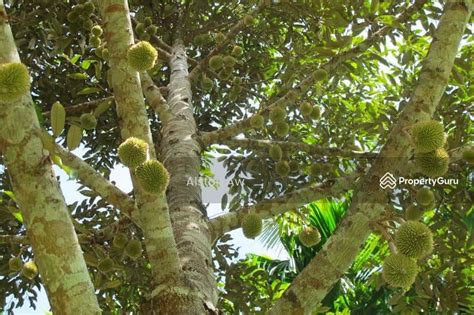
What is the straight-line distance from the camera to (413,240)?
6.73 feet

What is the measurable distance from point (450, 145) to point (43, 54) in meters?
3.27

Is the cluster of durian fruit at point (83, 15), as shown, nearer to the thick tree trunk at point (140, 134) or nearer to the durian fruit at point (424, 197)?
the thick tree trunk at point (140, 134)

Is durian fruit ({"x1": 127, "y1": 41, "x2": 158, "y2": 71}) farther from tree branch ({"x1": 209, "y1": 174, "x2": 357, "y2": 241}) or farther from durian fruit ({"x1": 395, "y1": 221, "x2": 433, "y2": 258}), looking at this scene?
durian fruit ({"x1": 395, "y1": 221, "x2": 433, "y2": 258})

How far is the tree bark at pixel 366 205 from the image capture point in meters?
1.95

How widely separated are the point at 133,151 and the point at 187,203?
863mm

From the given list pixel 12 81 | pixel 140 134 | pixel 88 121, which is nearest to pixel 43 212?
pixel 12 81

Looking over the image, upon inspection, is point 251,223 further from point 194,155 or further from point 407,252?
point 407,252

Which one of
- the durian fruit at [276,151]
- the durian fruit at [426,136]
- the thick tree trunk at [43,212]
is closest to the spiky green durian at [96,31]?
the durian fruit at [276,151]

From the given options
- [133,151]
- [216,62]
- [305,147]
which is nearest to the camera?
[133,151]

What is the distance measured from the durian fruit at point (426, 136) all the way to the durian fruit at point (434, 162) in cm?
6

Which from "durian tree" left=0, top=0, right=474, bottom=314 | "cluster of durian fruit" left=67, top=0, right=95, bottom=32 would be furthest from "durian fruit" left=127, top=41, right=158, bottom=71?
"cluster of durian fruit" left=67, top=0, right=95, bottom=32

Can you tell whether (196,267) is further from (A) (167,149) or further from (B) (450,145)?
(B) (450,145)

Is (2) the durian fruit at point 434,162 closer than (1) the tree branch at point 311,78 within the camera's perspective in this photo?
Yes

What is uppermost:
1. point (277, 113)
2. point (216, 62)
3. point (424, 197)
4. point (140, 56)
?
point (216, 62)
